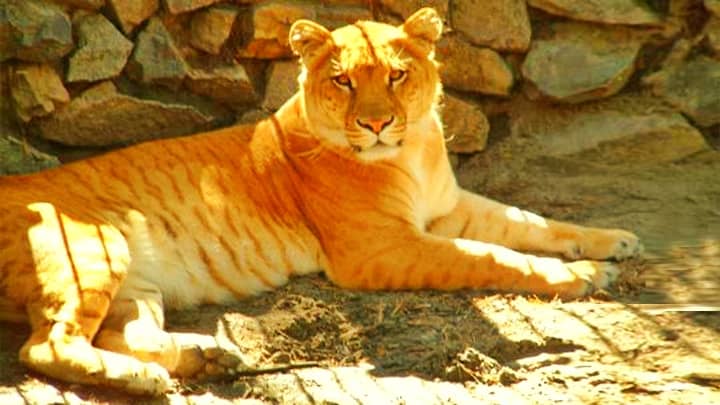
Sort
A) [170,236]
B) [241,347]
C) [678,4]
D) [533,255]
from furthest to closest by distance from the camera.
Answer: [678,4], [533,255], [170,236], [241,347]

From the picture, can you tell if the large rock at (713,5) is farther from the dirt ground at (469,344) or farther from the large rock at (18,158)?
the large rock at (18,158)

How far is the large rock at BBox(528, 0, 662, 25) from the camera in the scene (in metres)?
7.22

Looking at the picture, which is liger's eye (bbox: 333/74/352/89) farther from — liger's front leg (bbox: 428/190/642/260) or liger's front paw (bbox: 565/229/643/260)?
liger's front paw (bbox: 565/229/643/260)

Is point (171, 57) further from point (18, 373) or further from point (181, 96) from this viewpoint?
point (18, 373)

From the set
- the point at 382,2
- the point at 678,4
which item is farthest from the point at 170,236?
the point at 678,4

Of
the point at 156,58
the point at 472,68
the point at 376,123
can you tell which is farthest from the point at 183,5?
the point at 472,68

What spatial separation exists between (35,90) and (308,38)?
1401 millimetres

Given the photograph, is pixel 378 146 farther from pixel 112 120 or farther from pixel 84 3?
pixel 84 3

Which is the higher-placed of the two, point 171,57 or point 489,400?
point 171,57

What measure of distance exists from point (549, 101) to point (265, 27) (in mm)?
1864

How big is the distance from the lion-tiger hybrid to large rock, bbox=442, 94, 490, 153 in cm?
100

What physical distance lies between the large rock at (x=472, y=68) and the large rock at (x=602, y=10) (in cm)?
44

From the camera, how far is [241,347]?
4.95 m

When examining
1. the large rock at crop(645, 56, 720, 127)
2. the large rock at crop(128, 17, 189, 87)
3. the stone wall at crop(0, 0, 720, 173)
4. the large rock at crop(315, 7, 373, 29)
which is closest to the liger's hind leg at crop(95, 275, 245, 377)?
the stone wall at crop(0, 0, 720, 173)
